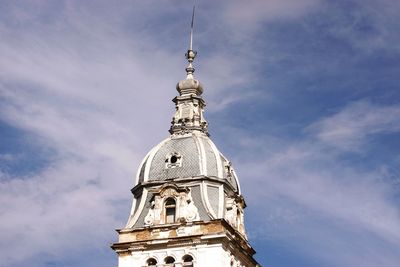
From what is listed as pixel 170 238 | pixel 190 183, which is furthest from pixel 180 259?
pixel 190 183

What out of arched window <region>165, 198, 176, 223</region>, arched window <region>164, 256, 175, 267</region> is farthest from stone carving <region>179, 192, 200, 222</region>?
arched window <region>164, 256, 175, 267</region>

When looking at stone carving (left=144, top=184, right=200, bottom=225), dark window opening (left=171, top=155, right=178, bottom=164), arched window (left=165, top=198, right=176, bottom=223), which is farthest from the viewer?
dark window opening (left=171, top=155, right=178, bottom=164)

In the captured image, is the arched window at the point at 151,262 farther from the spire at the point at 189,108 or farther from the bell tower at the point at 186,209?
the spire at the point at 189,108

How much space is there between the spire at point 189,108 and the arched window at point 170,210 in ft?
23.8

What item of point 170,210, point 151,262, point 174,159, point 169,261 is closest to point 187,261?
point 169,261

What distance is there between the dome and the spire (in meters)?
1.12

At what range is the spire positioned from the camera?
75.5 m

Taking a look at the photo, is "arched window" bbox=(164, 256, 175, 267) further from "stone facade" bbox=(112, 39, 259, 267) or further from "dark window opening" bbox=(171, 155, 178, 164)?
"dark window opening" bbox=(171, 155, 178, 164)

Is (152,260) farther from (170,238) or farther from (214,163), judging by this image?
(214,163)

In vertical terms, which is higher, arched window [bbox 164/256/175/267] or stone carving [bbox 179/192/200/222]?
stone carving [bbox 179/192/200/222]

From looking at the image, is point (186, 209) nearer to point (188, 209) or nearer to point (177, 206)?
point (188, 209)

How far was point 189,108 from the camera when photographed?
7681 cm

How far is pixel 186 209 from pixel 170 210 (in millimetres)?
1404

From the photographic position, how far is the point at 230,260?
68.1 meters
